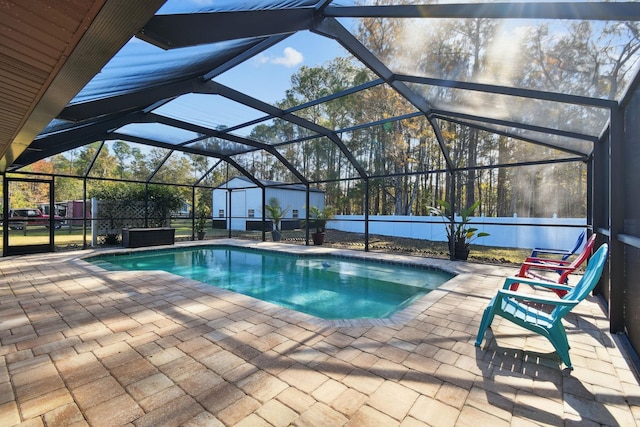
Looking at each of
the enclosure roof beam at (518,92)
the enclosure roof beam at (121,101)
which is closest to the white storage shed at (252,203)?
the enclosure roof beam at (121,101)

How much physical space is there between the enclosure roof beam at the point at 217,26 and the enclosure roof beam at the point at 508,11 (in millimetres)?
511

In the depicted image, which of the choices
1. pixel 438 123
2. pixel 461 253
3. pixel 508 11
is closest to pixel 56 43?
pixel 508 11

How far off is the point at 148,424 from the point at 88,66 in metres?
2.44

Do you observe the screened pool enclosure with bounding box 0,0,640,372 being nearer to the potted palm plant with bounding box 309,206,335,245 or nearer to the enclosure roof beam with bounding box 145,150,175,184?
the enclosure roof beam with bounding box 145,150,175,184

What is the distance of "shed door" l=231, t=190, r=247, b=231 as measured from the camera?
18047 mm

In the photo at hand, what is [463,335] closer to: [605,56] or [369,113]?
[605,56]

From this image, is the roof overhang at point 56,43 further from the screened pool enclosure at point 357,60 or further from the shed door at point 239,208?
the shed door at point 239,208

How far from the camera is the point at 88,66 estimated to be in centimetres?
209

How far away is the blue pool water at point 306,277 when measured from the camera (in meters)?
4.98

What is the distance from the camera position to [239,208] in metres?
18.4

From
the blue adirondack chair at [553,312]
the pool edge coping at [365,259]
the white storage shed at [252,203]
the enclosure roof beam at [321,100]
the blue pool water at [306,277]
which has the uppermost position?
the enclosure roof beam at [321,100]

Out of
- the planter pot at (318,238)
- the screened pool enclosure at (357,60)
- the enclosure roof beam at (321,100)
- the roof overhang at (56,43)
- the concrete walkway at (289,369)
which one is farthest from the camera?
the planter pot at (318,238)

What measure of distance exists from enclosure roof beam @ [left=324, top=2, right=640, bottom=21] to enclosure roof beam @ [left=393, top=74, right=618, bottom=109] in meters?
1.28

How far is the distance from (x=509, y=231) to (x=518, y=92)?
29.6ft
